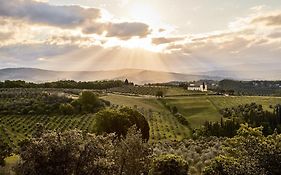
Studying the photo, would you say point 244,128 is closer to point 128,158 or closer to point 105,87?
Answer: point 128,158

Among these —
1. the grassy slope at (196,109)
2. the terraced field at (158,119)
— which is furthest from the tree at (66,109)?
the grassy slope at (196,109)

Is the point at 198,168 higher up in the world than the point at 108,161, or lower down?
lower down

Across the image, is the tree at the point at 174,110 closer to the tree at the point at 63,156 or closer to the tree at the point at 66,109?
the tree at the point at 66,109

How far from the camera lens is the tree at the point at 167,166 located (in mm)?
42259

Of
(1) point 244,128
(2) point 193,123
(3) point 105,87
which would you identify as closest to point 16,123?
(2) point 193,123

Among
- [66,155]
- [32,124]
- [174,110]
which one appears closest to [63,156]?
[66,155]

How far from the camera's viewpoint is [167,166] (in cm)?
4247

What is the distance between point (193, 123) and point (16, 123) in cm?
5097

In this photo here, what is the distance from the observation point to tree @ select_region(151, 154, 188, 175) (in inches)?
1664

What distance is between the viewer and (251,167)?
79.7 feet

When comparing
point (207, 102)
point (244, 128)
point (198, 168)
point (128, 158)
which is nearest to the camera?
point (128, 158)

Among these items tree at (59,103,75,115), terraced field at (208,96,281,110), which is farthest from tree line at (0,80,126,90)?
tree at (59,103,75,115)

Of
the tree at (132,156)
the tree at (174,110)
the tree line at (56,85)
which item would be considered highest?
the tree line at (56,85)

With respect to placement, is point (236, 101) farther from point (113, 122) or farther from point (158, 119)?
point (113, 122)
